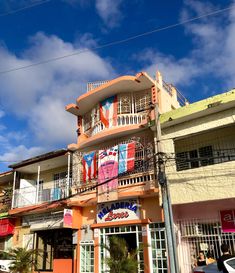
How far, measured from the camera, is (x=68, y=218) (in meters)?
15.5

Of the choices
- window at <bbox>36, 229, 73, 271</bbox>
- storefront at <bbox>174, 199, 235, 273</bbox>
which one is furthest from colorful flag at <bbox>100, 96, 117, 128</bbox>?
window at <bbox>36, 229, 73, 271</bbox>

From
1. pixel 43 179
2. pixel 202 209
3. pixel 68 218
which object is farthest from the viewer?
pixel 43 179

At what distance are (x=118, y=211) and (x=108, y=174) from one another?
6.02 feet

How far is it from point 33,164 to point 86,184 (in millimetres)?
5290

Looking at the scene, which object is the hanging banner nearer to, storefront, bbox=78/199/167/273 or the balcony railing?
the balcony railing

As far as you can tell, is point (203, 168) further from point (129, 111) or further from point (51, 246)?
point (51, 246)

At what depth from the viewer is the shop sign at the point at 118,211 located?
46.3 ft

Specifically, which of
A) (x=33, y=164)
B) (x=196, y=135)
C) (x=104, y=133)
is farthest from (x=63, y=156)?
(x=196, y=135)

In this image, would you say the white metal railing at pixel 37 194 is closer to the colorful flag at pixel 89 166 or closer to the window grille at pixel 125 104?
the colorful flag at pixel 89 166

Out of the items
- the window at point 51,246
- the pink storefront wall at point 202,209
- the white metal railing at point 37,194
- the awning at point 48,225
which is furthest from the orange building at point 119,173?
the white metal railing at point 37,194

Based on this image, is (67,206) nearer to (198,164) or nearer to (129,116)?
(129,116)

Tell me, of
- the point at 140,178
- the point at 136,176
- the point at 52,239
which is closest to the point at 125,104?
the point at 136,176

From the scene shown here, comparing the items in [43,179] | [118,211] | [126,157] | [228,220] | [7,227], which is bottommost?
[228,220]

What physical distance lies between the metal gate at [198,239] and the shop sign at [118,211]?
209cm
